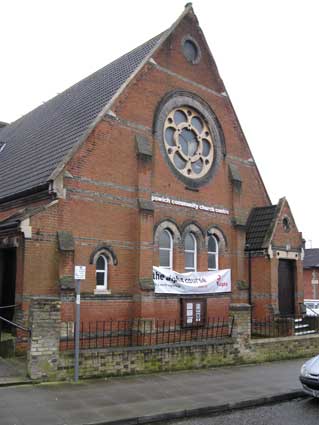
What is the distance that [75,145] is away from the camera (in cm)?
1538

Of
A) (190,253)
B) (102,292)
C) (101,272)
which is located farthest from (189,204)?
(102,292)

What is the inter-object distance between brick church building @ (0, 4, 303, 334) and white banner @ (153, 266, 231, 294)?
10.8 inches

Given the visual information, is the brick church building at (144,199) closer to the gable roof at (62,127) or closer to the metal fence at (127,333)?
the gable roof at (62,127)

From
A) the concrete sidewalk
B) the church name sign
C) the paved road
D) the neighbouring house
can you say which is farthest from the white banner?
the neighbouring house

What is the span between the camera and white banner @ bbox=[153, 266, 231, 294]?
56.0 feet

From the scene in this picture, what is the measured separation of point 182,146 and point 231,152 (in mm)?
3080

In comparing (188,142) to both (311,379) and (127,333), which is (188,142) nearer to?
(127,333)

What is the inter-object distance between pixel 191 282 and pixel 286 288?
5224 mm

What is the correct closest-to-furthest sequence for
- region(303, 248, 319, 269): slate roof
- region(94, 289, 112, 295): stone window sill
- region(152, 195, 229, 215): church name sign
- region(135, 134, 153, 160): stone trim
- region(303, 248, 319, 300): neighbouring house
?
region(94, 289, 112, 295): stone window sill, region(135, 134, 153, 160): stone trim, region(152, 195, 229, 215): church name sign, region(303, 248, 319, 300): neighbouring house, region(303, 248, 319, 269): slate roof

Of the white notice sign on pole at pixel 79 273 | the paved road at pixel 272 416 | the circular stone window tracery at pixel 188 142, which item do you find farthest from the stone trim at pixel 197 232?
the paved road at pixel 272 416

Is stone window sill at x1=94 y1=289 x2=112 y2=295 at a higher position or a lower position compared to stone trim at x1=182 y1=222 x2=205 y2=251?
lower

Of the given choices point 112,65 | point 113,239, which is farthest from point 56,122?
point 113,239

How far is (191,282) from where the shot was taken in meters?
18.1

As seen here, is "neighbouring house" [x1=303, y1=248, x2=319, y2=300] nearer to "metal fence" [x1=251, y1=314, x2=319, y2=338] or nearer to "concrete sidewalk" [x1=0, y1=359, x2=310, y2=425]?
"metal fence" [x1=251, y1=314, x2=319, y2=338]
